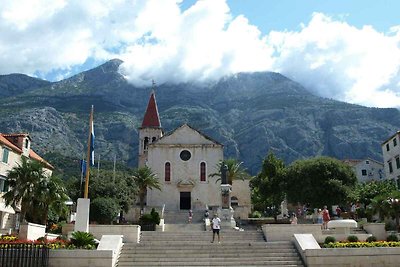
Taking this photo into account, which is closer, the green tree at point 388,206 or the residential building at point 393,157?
the green tree at point 388,206

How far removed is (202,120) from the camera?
156500mm

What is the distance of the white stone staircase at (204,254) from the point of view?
58.2 feet

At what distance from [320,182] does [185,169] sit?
53.3 feet

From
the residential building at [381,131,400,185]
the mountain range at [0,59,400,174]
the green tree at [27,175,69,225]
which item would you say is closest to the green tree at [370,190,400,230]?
the green tree at [27,175,69,225]

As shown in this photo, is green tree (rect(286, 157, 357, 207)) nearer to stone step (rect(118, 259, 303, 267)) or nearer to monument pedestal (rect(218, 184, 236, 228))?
monument pedestal (rect(218, 184, 236, 228))

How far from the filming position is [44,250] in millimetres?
16016

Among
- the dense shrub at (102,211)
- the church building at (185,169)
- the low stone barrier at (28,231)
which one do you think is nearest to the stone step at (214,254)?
the low stone barrier at (28,231)

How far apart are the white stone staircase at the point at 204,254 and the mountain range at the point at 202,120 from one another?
95.6m

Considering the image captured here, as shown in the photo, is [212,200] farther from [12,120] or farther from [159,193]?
[12,120]

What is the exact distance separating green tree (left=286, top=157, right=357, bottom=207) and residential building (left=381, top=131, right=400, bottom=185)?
8243mm

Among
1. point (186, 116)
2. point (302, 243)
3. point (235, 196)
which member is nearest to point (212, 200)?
point (235, 196)

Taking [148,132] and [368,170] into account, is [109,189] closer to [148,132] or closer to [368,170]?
[148,132]

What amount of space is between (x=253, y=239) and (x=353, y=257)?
6924 millimetres

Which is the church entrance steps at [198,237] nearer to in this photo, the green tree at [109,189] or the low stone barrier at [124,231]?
the low stone barrier at [124,231]
